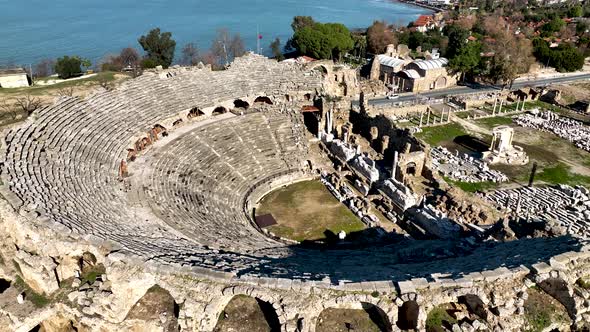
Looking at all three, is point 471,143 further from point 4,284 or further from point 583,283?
point 4,284

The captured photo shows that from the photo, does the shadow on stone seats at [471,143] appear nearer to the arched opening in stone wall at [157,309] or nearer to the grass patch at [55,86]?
the arched opening in stone wall at [157,309]

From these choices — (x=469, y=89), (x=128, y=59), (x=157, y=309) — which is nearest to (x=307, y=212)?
(x=157, y=309)

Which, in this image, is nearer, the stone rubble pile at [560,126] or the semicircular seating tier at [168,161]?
the semicircular seating tier at [168,161]

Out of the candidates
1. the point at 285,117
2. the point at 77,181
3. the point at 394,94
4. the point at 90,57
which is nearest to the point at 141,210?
the point at 77,181

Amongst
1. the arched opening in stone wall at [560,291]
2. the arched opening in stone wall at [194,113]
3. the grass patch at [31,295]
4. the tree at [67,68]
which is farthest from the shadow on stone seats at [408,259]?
the tree at [67,68]

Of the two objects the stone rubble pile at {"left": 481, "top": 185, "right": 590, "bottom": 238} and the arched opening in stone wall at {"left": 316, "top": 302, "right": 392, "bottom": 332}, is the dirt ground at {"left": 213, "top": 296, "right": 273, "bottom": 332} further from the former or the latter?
the stone rubble pile at {"left": 481, "top": 185, "right": 590, "bottom": 238}
